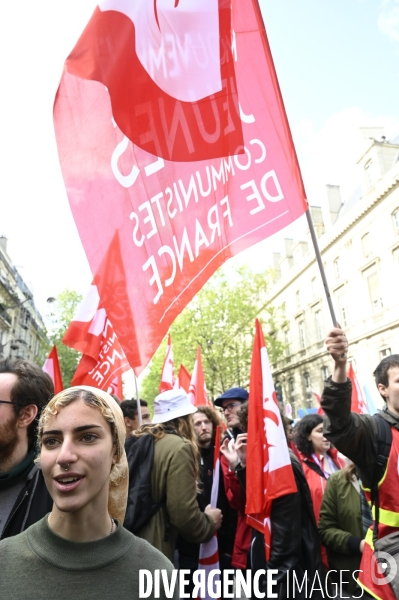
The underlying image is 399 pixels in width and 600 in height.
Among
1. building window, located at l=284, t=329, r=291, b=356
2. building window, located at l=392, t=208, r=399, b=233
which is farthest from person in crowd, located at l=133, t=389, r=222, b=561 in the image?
building window, located at l=284, t=329, r=291, b=356

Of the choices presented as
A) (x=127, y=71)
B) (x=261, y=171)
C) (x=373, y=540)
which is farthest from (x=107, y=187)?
(x=373, y=540)

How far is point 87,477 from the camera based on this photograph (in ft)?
4.29

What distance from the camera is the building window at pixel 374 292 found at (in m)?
26.1

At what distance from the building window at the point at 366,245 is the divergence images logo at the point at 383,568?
88.3 feet

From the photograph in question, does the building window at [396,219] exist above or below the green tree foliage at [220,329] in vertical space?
above

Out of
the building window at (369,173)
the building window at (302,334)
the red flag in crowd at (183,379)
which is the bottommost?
the red flag in crowd at (183,379)

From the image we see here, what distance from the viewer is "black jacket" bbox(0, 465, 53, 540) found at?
1720 millimetres

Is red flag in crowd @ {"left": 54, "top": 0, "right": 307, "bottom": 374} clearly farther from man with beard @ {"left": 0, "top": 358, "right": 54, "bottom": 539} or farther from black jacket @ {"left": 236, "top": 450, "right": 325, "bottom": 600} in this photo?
black jacket @ {"left": 236, "top": 450, "right": 325, "bottom": 600}

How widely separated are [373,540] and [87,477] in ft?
5.05

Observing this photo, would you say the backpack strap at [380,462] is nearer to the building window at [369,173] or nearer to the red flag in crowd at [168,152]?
the red flag in crowd at [168,152]

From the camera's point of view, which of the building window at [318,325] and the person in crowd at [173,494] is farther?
the building window at [318,325]

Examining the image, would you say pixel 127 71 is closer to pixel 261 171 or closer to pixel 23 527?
pixel 261 171

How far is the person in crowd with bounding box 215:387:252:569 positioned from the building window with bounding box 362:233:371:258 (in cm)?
2460

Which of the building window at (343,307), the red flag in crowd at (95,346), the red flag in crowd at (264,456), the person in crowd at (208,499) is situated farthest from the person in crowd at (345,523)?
the building window at (343,307)
